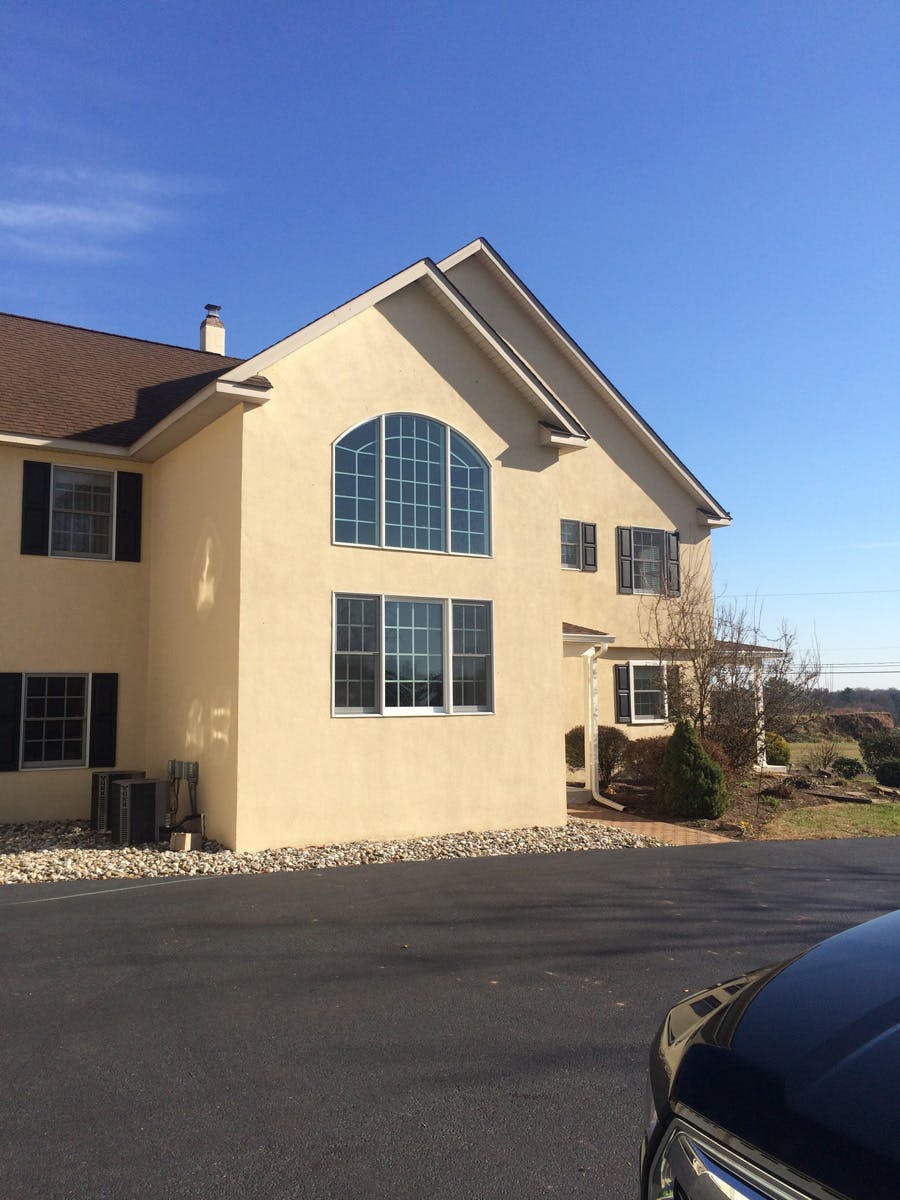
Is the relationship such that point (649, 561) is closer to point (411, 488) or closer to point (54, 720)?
point (411, 488)

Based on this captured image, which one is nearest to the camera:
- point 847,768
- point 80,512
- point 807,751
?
point 80,512

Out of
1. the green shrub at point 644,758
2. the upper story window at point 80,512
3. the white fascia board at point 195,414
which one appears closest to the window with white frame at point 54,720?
the upper story window at point 80,512

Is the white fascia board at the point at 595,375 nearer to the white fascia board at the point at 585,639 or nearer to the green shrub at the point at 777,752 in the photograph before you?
the green shrub at the point at 777,752

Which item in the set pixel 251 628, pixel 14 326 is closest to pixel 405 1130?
pixel 251 628

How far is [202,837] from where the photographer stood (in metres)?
12.1

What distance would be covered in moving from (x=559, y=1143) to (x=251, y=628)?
8415 millimetres

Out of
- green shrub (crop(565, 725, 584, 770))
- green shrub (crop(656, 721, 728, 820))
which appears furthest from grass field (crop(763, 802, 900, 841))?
green shrub (crop(565, 725, 584, 770))

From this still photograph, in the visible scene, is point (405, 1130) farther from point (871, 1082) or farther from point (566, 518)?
point (566, 518)

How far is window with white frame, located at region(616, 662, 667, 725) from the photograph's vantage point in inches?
814

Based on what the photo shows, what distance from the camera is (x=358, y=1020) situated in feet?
19.5

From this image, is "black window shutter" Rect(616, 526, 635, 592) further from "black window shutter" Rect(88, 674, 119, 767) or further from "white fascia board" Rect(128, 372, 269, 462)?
"black window shutter" Rect(88, 674, 119, 767)

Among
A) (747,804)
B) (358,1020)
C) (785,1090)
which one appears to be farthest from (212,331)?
(785,1090)

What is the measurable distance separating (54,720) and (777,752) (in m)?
16.5

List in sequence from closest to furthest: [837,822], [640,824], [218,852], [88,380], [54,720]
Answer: [218,852]
[54,720]
[640,824]
[88,380]
[837,822]
